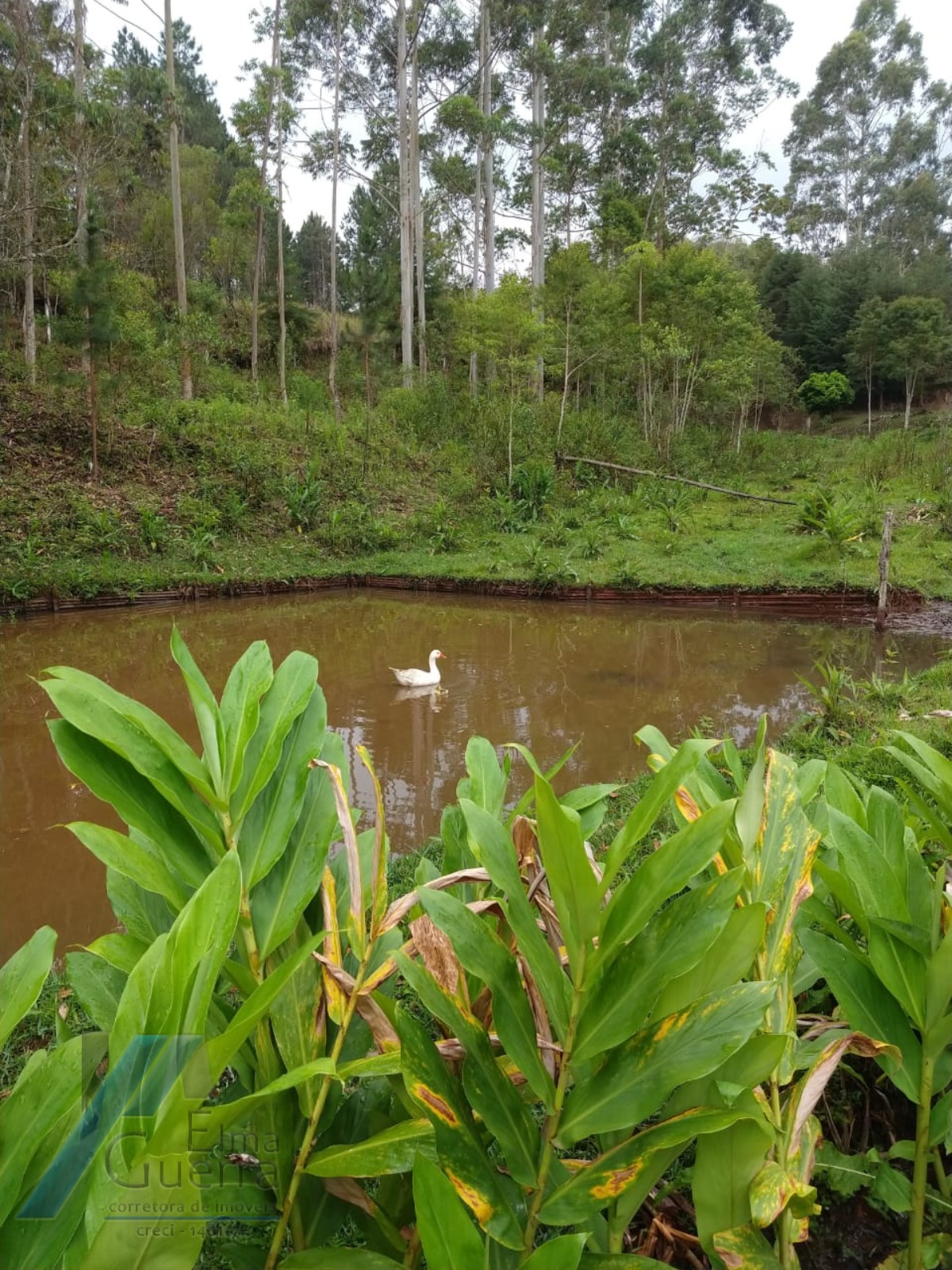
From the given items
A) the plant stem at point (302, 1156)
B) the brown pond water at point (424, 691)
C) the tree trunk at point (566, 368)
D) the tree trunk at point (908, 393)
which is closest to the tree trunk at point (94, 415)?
the brown pond water at point (424, 691)

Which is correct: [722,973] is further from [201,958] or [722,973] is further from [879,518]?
[879,518]

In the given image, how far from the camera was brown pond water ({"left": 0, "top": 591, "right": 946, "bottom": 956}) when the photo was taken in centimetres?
343

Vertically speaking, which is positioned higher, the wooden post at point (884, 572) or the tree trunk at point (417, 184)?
the tree trunk at point (417, 184)

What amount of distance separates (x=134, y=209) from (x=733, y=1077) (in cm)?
2165

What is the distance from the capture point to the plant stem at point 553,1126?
47 cm

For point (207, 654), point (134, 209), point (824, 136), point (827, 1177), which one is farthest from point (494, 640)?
point (824, 136)

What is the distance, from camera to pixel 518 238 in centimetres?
1991

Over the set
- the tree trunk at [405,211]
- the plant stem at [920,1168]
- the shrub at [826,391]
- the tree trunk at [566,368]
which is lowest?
the plant stem at [920,1168]

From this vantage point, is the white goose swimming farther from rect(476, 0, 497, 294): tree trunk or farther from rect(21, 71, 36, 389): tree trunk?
rect(476, 0, 497, 294): tree trunk

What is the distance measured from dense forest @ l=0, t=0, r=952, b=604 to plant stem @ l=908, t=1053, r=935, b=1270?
30.1ft

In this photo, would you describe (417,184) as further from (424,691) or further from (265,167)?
(424,691)

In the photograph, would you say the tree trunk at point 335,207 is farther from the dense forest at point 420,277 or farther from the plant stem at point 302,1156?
the plant stem at point 302,1156

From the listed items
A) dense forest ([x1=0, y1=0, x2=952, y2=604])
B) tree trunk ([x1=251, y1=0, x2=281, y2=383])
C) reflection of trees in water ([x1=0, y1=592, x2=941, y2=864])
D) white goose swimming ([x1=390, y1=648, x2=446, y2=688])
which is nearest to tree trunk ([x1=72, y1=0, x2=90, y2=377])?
dense forest ([x1=0, y1=0, x2=952, y2=604])

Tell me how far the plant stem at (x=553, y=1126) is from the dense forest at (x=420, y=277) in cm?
910
